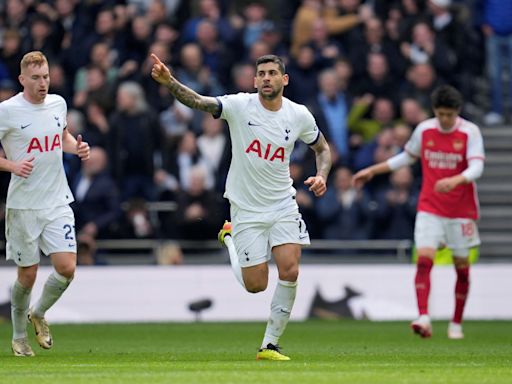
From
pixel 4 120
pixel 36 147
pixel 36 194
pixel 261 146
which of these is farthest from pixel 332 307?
pixel 4 120

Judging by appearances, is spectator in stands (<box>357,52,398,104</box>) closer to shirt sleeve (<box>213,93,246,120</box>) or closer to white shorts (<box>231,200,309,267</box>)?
white shorts (<box>231,200,309,267</box>)

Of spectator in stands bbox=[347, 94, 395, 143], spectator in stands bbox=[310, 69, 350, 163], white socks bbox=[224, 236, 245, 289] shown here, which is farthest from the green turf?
spectator in stands bbox=[347, 94, 395, 143]

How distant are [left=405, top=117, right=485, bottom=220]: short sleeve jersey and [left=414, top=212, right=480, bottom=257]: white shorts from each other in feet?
0.27

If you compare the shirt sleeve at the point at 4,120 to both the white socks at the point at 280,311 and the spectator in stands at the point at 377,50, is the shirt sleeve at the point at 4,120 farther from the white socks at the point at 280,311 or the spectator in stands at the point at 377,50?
the spectator in stands at the point at 377,50

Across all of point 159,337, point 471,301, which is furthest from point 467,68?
point 159,337

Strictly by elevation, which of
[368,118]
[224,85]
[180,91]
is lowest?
[368,118]

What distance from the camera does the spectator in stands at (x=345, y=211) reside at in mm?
23938

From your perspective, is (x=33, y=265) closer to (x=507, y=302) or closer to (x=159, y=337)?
(x=159, y=337)

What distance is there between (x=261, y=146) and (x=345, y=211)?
9.44m

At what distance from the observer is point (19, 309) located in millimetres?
15406

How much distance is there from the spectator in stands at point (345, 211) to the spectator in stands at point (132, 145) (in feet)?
9.12

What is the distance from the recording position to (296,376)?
39.7 ft

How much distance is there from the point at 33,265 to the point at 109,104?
9939 mm

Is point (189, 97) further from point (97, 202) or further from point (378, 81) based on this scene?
point (378, 81)
